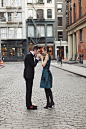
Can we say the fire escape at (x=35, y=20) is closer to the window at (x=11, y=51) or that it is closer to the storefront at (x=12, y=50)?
the storefront at (x=12, y=50)

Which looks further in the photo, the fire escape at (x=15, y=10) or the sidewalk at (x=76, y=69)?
the fire escape at (x=15, y=10)

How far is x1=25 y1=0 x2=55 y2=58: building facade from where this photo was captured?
50.7m

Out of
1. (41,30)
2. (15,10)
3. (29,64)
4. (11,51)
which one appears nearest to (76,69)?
(29,64)

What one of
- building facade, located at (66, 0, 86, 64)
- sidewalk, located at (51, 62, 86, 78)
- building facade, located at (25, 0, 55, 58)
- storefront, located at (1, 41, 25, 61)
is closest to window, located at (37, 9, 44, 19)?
building facade, located at (25, 0, 55, 58)

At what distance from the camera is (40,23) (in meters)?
51.1

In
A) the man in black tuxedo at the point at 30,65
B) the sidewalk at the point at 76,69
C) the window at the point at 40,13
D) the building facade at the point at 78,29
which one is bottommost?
the sidewalk at the point at 76,69

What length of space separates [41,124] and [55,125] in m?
0.32

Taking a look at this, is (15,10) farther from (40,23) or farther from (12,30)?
(40,23)

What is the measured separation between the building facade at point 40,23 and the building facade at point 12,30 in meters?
1.41

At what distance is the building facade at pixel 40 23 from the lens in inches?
1994

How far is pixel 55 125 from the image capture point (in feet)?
15.0

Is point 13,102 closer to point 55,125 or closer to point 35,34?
point 55,125

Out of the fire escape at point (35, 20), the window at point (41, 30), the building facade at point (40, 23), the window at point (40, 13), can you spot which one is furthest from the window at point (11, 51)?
the window at point (40, 13)

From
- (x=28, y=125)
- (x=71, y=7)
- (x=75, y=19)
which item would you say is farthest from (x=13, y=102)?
(x=71, y=7)
